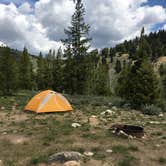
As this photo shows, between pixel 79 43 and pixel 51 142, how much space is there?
20.4m

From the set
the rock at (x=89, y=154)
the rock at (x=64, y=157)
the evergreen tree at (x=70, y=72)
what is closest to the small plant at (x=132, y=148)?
the rock at (x=89, y=154)

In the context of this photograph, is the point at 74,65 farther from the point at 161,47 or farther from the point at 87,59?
the point at 161,47

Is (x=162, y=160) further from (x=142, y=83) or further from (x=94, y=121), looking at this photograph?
(x=142, y=83)

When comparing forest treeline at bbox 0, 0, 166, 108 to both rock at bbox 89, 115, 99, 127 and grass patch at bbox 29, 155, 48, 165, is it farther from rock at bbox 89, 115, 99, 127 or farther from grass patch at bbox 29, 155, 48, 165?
grass patch at bbox 29, 155, 48, 165

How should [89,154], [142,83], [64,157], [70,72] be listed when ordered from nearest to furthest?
[64,157]
[89,154]
[142,83]
[70,72]

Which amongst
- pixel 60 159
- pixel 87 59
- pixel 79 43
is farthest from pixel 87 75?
pixel 60 159

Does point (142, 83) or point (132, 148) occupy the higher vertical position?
point (142, 83)

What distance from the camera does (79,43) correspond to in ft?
88.4

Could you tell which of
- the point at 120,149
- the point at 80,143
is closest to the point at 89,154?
the point at 120,149

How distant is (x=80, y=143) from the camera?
7.54 m

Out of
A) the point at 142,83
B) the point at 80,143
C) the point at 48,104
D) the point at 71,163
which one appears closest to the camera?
the point at 71,163

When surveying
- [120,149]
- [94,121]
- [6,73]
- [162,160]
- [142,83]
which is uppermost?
[6,73]

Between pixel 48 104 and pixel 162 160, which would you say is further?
pixel 48 104

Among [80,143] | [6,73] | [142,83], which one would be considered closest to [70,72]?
[6,73]
